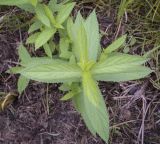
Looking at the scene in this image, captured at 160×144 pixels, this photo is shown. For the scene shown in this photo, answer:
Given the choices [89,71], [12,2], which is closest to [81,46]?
[89,71]

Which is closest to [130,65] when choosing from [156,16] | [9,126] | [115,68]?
[115,68]

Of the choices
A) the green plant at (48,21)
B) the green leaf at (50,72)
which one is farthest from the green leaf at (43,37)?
the green leaf at (50,72)

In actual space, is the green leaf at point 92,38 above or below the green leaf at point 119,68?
above

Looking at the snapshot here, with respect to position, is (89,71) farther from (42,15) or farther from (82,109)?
(42,15)

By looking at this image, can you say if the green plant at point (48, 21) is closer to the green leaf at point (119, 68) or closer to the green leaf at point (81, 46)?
the green leaf at point (81, 46)

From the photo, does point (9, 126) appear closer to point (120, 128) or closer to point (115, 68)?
point (120, 128)

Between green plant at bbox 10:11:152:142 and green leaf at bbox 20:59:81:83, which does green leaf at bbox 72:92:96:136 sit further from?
green leaf at bbox 20:59:81:83

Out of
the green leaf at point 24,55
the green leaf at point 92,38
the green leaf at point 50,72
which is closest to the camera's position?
the green leaf at point 50,72

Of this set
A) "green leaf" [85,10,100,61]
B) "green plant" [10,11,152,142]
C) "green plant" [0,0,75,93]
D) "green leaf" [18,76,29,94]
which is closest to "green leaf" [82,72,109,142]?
"green plant" [10,11,152,142]
